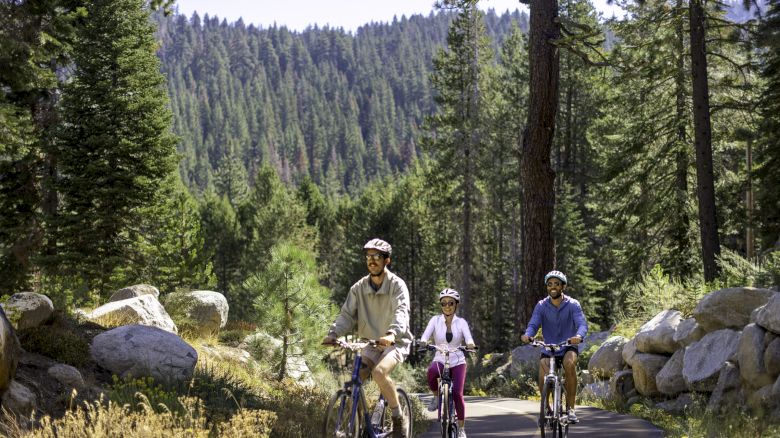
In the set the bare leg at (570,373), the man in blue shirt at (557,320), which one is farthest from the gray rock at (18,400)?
the bare leg at (570,373)

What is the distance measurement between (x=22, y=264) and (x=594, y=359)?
1924cm

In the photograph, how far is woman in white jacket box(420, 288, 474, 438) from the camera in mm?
8914

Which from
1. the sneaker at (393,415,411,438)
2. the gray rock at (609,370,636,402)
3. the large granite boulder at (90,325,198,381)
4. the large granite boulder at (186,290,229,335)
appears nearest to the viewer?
the sneaker at (393,415,411,438)

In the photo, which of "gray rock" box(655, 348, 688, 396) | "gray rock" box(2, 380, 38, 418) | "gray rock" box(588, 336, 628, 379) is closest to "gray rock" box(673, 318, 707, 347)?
"gray rock" box(655, 348, 688, 396)

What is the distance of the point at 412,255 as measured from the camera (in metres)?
58.4

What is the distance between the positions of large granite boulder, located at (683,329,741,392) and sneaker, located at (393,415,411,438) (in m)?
6.16

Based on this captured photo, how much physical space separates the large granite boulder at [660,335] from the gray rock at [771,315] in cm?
265

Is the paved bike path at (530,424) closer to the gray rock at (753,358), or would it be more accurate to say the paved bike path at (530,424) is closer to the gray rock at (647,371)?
the gray rock at (647,371)

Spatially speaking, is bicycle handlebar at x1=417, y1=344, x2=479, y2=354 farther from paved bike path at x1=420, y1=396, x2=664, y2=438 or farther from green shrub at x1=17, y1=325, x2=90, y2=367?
green shrub at x1=17, y1=325, x2=90, y2=367

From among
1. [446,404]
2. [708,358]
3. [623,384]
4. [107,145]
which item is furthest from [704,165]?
[107,145]

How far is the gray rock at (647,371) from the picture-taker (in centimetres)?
1323

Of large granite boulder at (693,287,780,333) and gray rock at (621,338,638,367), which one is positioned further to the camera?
gray rock at (621,338,638,367)

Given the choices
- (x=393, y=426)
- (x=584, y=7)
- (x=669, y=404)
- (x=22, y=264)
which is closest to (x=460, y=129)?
(x=584, y=7)

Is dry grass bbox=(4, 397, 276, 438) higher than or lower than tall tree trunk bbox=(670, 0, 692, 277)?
lower
